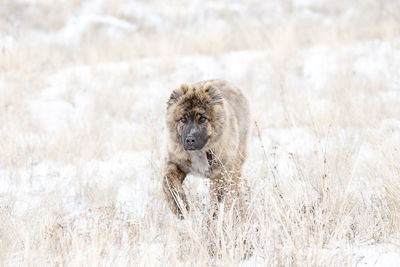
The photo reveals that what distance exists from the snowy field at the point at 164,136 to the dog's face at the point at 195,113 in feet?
2.27

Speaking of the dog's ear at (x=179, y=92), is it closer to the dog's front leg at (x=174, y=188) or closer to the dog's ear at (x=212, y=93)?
the dog's ear at (x=212, y=93)

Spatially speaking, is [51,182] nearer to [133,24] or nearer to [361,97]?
[361,97]

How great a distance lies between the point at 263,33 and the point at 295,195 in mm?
10950

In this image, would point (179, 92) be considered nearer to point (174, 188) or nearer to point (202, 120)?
point (202, 120)

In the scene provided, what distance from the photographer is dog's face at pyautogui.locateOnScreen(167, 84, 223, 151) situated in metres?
4.29

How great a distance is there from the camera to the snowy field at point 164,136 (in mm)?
3307

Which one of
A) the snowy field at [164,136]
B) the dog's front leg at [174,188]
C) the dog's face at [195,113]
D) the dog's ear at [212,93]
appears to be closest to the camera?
the snowy field at [164,136]

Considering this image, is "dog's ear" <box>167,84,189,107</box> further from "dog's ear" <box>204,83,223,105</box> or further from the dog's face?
"dog's ear" <box>204,83,223,105</box>

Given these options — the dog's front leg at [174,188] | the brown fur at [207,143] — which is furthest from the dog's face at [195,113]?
the dog's front leg at [174,188]

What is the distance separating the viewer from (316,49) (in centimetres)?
1230

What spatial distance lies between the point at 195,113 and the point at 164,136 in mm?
631

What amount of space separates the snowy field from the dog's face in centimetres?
69

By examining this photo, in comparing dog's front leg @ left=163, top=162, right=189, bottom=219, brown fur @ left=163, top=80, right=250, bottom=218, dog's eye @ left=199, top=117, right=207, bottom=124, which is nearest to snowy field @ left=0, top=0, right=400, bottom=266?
dog's front leg @ left=163, top=162, right=189, bottom=219

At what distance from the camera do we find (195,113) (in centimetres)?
434
